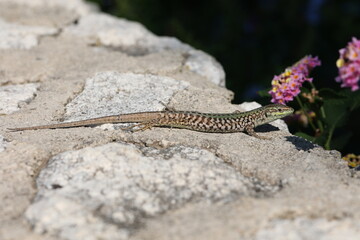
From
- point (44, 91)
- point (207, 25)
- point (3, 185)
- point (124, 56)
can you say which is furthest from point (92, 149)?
point (207, 25)

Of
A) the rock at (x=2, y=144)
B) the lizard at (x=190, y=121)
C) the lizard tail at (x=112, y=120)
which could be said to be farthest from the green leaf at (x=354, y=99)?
the rock at (x=2, y=144)

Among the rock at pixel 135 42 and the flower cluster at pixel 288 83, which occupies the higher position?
the flower cluster at pixel 288 83

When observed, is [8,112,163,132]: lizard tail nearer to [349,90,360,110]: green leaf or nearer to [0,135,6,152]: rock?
[0,135,6,152]: rock

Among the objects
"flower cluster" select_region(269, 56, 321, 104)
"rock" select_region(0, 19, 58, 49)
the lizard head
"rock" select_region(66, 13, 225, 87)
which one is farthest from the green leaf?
"rock" select_region(0, 19, 58, 49)

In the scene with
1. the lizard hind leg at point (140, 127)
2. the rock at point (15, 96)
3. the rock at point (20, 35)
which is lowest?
the rock at point (15, 96)

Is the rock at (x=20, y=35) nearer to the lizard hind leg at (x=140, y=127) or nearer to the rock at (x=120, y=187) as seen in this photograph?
the lizard hind leg at (x=140, y=127)

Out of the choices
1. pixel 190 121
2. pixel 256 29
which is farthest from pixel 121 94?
pixel 256 29
